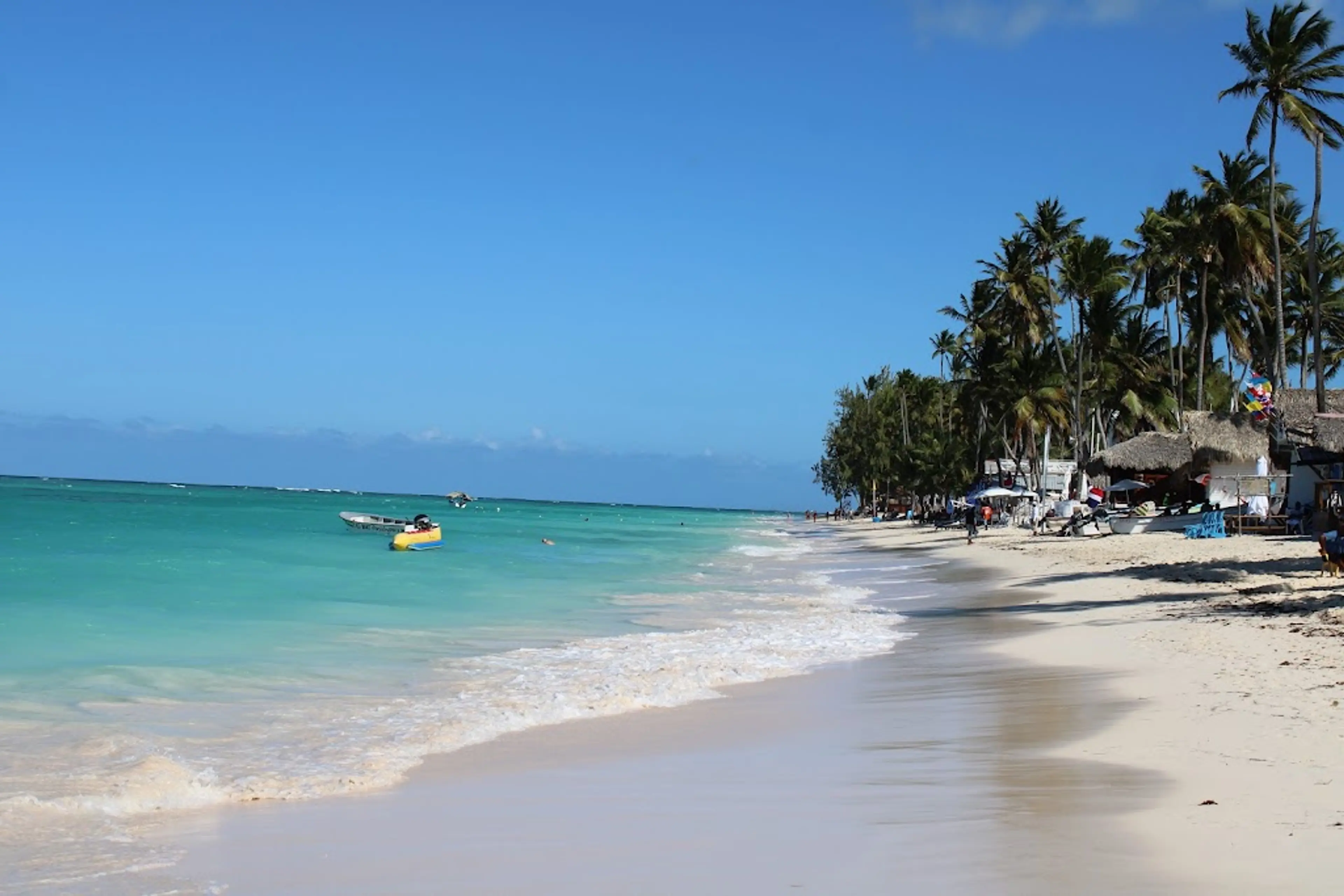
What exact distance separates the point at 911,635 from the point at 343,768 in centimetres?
870

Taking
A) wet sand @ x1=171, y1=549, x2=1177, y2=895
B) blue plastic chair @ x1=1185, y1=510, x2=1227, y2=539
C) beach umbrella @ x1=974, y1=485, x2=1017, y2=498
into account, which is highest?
beach umbrella @ x1=974, y1=485, x2=1017, y2=498

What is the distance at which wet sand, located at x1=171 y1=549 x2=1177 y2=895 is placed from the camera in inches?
182

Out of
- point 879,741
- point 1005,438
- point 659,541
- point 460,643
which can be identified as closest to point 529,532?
point 659,541

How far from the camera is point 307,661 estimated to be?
1322 cm

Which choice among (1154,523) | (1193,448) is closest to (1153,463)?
(1193,448)

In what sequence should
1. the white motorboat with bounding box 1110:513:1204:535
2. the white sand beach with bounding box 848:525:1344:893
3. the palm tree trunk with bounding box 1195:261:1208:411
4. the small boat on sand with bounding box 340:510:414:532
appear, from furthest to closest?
the small boat on sand with bounding box 340:510:414:532 < the palm tree trunk with bounding box 1195:261:1208:411 < the white motorboat with bounding box 1110:513:1204:535 < the white sand beach with bounding box 848:525:1344:893

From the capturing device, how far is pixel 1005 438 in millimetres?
57125

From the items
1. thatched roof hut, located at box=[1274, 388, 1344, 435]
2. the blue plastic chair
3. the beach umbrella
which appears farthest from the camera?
the beach umbrella

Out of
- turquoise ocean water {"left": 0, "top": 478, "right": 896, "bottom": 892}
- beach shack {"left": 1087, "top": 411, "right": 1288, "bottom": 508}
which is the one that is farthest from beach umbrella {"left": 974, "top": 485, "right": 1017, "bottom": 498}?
turquoise ocean water {"left": 0, "top": 478, "right": 896, "bottom": 892}

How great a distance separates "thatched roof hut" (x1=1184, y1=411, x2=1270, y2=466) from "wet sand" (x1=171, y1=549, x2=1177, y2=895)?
28.4m

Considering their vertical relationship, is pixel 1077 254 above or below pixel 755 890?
above

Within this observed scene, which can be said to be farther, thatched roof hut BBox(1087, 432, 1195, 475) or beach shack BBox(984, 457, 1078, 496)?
beach shack BBox(984, 457, 1078, 496)

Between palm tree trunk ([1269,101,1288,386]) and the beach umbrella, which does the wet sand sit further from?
the beach umbrella

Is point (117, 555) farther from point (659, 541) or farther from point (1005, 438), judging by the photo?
point (1005, 438)
